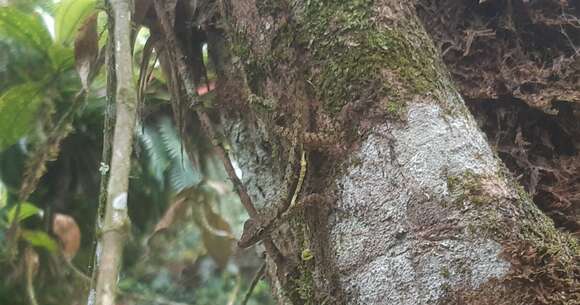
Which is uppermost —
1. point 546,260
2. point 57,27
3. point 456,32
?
point 57,27

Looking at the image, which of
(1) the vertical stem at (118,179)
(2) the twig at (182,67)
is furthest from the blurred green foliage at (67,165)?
(1) the vertical stem at (118,179)

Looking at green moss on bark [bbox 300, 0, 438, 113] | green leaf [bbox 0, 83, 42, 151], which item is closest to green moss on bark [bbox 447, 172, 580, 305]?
green moss on bark [bbox 300, 0, 438, 113]

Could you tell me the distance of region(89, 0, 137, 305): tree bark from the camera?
0.50 m

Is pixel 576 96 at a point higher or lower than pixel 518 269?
higher

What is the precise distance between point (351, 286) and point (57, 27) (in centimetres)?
110

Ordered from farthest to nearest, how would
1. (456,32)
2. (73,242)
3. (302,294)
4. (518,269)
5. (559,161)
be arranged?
1. (73,242)
2. (456,32)
3. (559,161)
4. (302,294)
5. (518,269)

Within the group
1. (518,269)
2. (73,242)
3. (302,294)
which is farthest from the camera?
(73,242)

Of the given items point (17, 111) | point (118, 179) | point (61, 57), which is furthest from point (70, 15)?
point (118, 179)

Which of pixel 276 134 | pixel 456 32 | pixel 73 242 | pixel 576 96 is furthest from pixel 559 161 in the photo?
pixel 73 242

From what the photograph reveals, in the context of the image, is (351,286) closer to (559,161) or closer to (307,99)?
(307,99)

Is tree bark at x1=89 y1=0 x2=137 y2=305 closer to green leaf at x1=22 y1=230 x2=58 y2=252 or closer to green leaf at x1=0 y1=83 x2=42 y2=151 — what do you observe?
green leaf at x1=0 y1=83 x2=42 y2=151

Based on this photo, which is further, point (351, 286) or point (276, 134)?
point (276, 134)

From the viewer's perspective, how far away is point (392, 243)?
0.55 meters

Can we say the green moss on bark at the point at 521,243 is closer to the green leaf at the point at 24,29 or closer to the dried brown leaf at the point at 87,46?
the dried brown leaf at the point at 87,46
